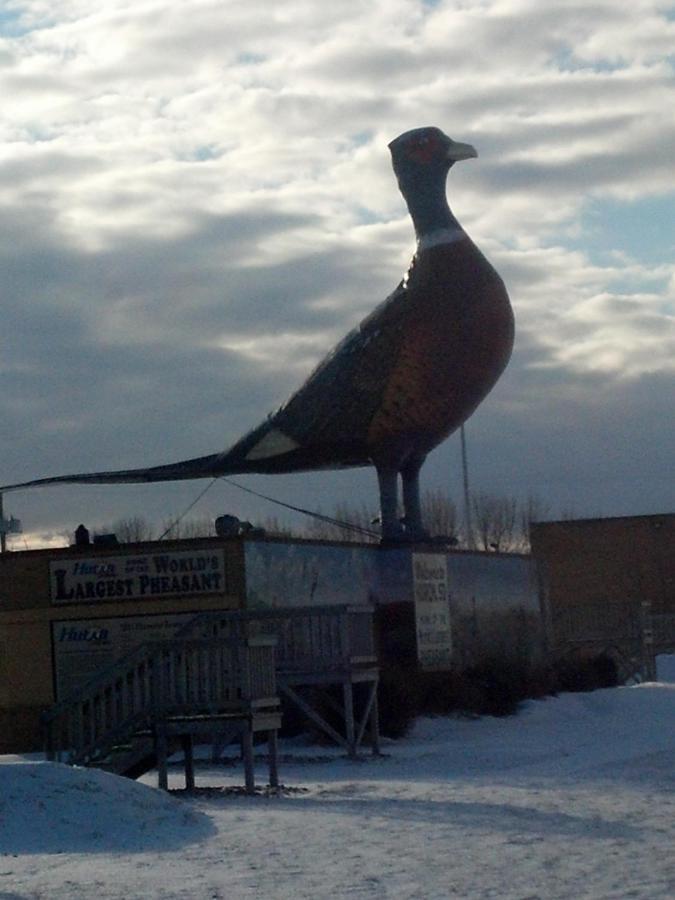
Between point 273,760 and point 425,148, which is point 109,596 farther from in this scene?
point 425,148

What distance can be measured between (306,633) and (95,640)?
3415 mm

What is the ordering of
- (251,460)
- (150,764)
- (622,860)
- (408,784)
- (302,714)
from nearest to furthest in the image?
Result: (622,860) → (408,784) → (150,764) → (302,714) → (251,460)

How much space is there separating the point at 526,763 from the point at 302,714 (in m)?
4.77

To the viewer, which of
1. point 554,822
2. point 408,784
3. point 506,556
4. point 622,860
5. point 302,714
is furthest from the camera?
point 506,556

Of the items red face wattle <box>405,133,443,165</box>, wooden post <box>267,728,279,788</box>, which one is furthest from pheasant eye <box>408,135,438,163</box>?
wooden post <box>267,728,279,788</box>

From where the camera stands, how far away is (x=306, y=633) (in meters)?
22.9

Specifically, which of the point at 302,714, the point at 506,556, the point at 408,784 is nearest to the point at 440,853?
the point at 408,784

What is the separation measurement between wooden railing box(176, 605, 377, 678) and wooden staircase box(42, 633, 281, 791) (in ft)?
7.23

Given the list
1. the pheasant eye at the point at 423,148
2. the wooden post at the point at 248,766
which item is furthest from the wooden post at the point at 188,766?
the pheasant eye at the point at 423,148

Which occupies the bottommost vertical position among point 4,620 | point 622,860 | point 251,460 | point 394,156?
point 622,860

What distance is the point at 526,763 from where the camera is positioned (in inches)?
771

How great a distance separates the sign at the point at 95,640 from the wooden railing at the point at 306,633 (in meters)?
1.76

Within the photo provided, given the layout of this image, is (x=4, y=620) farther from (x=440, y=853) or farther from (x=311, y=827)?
(x=440, y=853)

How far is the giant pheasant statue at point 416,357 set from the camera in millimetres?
25734
